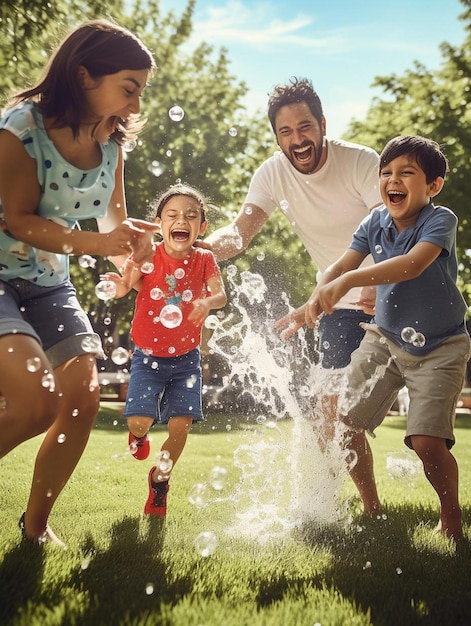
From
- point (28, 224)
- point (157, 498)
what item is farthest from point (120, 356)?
point (28, 224)

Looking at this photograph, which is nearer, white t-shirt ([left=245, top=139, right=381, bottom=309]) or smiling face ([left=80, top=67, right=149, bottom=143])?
smiling face ([left=80, top=67, right=149, bottom=143])

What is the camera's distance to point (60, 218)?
10.4ft

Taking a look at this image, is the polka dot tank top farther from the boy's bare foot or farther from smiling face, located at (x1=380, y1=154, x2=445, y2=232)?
smiling face, located at (x1=380, y1=154, x2=445, y2=232)

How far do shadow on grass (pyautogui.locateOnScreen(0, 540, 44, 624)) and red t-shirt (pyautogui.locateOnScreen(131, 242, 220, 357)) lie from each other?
170 cm

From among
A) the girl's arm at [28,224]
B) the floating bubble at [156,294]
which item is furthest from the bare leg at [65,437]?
the floating bubble at [156,294]

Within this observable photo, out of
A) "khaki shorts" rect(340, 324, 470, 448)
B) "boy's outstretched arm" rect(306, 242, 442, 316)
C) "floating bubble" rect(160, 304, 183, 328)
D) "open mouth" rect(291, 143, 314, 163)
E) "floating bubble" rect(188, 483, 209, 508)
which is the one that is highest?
"open mouth" rect(291, 143, 314, 163)

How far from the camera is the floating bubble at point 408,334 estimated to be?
12.1ft

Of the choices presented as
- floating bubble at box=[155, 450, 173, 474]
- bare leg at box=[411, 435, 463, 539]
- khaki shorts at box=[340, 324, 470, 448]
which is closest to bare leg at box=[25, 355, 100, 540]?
floating bubble at box=[155, 450, 173, 474]

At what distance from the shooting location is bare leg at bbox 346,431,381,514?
14.1 ft

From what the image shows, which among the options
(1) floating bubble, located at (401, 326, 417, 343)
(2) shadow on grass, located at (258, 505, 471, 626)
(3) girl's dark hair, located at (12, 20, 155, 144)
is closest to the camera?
(2) shadow on grass, located at (258, 505, 471, 626)

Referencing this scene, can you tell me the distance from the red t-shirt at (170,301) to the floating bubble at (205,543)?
1.36 meters

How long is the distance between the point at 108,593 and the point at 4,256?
141cm

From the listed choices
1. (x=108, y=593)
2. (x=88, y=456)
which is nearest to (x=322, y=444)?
(x=108, y=593)

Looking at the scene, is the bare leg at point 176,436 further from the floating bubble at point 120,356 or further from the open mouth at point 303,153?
the open mouth at point 303,153
